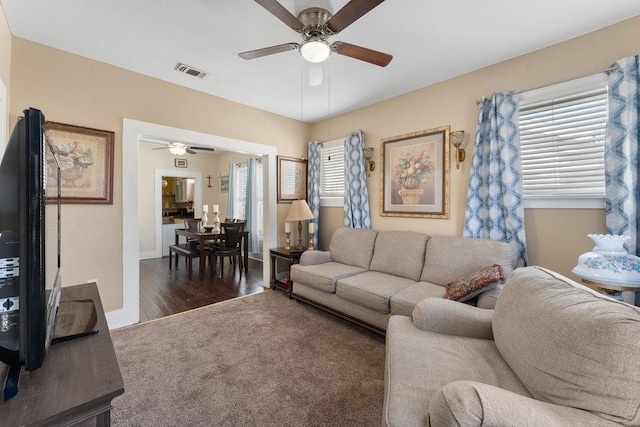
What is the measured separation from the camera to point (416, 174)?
3262 mm

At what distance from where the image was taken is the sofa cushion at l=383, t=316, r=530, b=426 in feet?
3.47

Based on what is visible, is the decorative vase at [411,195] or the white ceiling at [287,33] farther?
the decorative vase at [411,195]

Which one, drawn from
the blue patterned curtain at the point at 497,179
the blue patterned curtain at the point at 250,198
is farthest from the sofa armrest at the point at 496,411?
the blue patterned curtain at the point at 250,198

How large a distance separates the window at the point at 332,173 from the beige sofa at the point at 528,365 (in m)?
2.80

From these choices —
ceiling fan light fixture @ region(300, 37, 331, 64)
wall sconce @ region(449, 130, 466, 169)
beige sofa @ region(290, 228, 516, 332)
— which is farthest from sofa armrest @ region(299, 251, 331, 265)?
ceiling fan light fixture @ region(300, 37, 331, 64)

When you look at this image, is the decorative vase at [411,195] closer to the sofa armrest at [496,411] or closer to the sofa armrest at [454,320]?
the sofa armrest at [454,320]

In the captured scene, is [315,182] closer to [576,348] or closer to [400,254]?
[400,254]

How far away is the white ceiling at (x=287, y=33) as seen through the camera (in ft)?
6.24

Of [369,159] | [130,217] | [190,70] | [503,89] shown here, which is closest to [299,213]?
[369,159]

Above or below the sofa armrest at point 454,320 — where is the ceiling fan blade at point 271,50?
above

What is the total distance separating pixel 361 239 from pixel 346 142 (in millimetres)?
1444

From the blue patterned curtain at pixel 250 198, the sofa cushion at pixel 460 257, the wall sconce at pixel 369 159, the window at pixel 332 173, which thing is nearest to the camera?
the sofa cushion at pixel 460 257

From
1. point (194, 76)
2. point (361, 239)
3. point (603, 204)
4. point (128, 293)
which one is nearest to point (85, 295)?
point (128, 293)

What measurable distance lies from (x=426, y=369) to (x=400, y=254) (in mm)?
1822
